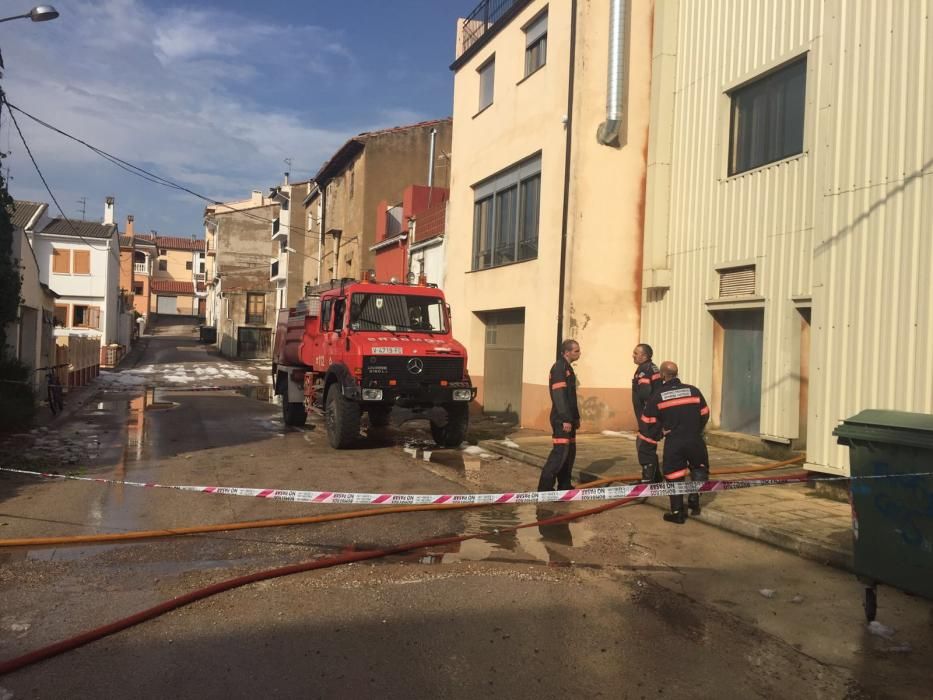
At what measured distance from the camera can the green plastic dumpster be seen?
162 inches

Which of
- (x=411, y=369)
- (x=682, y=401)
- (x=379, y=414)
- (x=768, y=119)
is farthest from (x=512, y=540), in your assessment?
(x=768, y=119)

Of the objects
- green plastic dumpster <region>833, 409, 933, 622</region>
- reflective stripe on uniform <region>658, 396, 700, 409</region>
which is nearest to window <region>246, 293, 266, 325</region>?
reflective stripe on uniform <region>658, 396, 700, 409</region>

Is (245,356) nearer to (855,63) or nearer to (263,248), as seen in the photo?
(263,248)

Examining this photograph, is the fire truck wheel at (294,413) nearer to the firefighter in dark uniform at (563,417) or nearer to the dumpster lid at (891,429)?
the firefighter in dark uniform at (563,417)

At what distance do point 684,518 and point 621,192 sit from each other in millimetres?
7939

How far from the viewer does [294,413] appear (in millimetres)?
14305

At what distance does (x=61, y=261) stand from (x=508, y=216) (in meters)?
29.6

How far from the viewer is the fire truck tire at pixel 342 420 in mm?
10930

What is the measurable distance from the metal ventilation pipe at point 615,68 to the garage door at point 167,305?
3109 inches

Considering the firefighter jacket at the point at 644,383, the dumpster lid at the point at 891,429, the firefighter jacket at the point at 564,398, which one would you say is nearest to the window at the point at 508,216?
the firefighter jacket at the point at 644,383

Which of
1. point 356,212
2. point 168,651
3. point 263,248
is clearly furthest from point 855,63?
point 263,248

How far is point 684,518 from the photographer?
690 centimetres

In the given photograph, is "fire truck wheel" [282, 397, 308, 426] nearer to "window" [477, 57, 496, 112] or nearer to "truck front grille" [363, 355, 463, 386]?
"truck front grille" [363, 355, 463, 386]

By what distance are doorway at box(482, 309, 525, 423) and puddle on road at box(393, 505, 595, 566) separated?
8.32 meters
